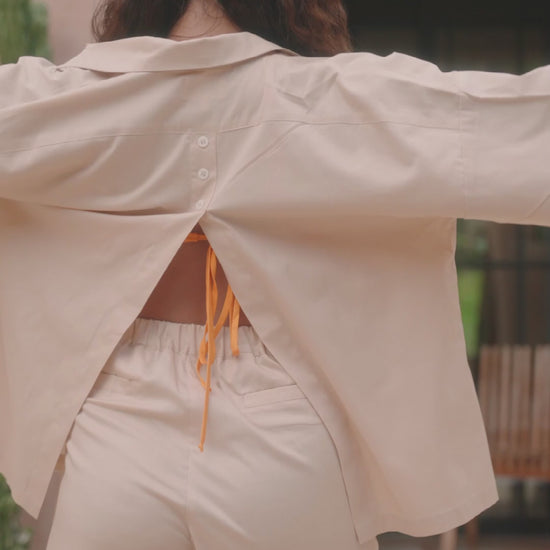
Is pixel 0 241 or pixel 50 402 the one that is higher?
pixel 0 241

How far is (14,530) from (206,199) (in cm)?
239

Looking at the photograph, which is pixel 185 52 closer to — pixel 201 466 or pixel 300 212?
pixel 300 212

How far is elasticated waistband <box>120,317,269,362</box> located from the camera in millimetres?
1834

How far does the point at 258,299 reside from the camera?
5.95 ft

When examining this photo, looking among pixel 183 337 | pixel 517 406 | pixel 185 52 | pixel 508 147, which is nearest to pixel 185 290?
pixel 183 337

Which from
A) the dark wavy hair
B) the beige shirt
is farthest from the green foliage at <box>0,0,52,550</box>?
the beige shirt

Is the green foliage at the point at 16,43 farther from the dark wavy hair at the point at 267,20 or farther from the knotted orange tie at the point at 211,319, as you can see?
the knotted orange tie at the point at 211,319

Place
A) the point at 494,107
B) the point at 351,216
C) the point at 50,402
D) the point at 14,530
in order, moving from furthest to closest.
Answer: the point at 14,530 → the point at 50,402 → the point at 351,216 → the point at 494,107

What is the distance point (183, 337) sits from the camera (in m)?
1.84

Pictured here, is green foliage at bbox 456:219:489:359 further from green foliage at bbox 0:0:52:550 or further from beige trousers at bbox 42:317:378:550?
beige trousers at bbox 42:317:378:550

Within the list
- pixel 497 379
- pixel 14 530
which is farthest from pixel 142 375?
pixel 497 379

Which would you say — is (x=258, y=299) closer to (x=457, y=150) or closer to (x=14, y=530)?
(x=457, y=150)

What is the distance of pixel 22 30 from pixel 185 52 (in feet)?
6.82

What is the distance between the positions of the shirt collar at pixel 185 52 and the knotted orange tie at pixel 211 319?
0.27 m
